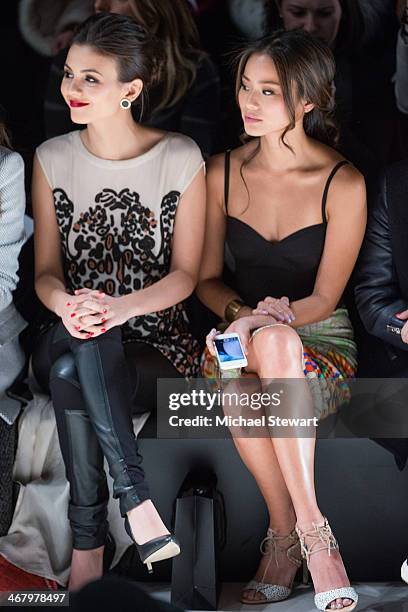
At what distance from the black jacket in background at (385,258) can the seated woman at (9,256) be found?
992 millimetres

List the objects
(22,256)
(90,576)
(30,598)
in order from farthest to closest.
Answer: (22,256) → (90,576) → (30,598)

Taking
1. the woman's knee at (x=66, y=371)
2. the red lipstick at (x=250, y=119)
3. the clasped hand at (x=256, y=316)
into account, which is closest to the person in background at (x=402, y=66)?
the red lipstick at (x=250, y=119)

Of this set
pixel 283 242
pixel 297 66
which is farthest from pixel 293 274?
pixel 297 66

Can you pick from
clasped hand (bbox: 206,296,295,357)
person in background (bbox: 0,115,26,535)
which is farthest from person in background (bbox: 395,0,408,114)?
person in background (bbox: 0,115,26,535)

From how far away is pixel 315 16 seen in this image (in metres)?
3.82

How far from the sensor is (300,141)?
3.32 meters

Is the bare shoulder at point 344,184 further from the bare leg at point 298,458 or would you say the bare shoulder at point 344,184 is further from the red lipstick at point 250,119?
the bare leg at point 298,458

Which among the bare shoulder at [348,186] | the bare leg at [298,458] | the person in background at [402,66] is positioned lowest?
the bare leg at [298,458]

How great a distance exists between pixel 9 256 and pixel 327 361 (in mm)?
942

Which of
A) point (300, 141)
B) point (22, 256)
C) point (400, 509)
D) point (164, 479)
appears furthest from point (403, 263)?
point (22, 256)

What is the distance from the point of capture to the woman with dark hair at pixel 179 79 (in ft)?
12.2

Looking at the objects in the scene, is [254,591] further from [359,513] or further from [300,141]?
[300,141]

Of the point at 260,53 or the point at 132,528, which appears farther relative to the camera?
the point at 260,53

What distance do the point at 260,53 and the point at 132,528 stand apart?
1366mm
